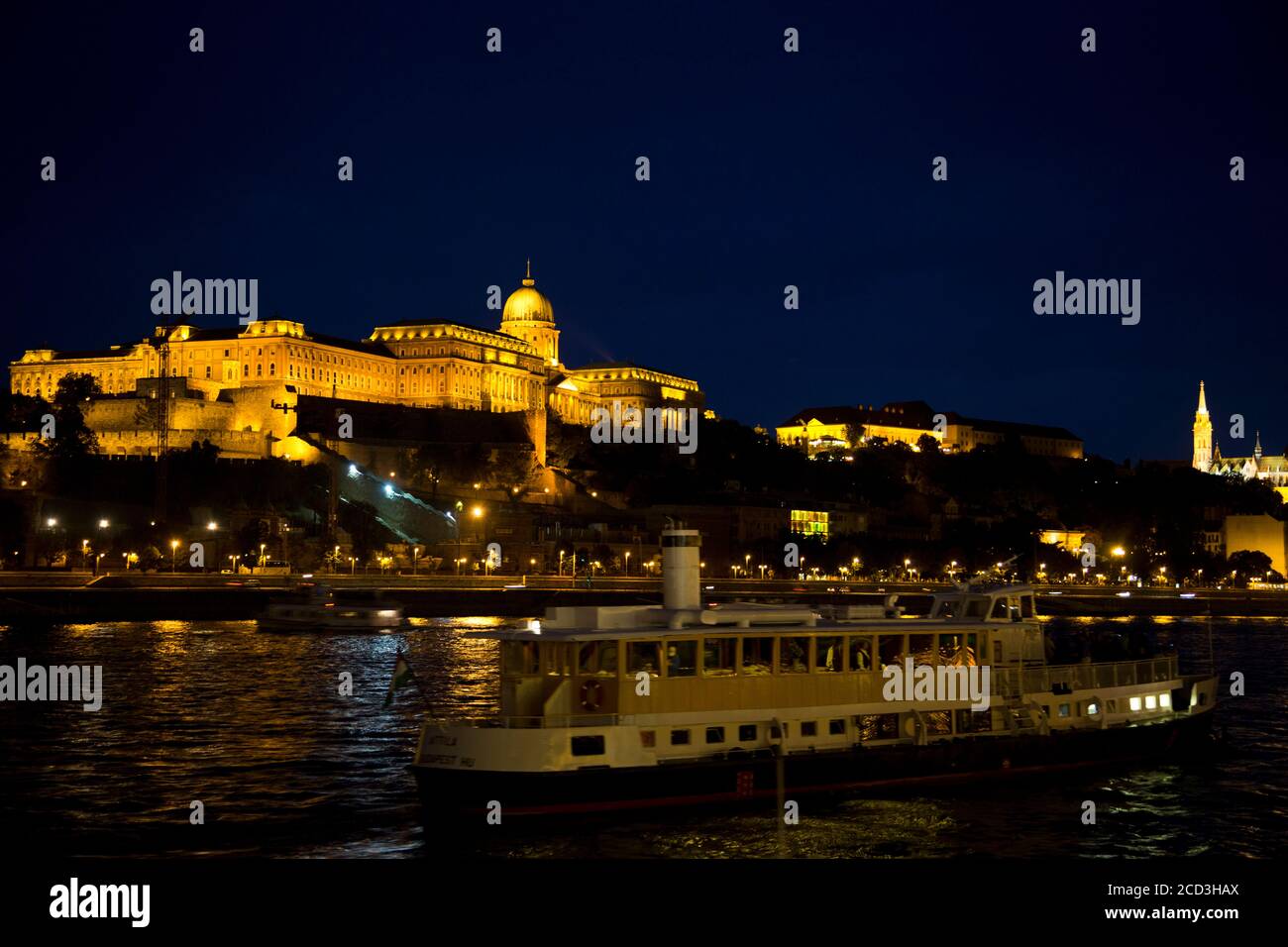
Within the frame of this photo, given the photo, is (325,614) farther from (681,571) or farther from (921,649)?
(921,649)

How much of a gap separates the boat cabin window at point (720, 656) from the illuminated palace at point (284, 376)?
102947mm

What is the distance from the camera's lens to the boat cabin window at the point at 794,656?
78.2 ft

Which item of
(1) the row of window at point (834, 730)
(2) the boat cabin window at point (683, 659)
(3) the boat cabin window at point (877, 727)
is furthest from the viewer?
(3) the boat cabin window at point (877, 727)

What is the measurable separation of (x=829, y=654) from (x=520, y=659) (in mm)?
5192

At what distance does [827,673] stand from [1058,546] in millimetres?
121156

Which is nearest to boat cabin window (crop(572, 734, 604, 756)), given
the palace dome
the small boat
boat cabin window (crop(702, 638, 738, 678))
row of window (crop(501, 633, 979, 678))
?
row of window (crop(501, 633, 979, 678))

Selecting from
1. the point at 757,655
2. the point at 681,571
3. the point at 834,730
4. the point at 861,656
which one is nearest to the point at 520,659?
the point at 681,571

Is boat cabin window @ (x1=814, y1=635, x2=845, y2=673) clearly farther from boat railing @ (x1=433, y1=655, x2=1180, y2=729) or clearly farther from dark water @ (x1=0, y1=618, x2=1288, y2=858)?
dark water @ (x1=0, y1=618, x2=1288, y2=858)

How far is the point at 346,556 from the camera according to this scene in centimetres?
10469

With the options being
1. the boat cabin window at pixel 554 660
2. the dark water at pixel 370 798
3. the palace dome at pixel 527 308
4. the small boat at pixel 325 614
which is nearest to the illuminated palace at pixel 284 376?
the palace dome at pixel 527 308

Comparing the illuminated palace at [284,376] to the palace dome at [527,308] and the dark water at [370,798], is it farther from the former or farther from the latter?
the dark water at [370,798]

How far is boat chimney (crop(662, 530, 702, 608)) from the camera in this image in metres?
24.5

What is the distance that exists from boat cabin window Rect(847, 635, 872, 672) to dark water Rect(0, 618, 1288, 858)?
220 centimetres
